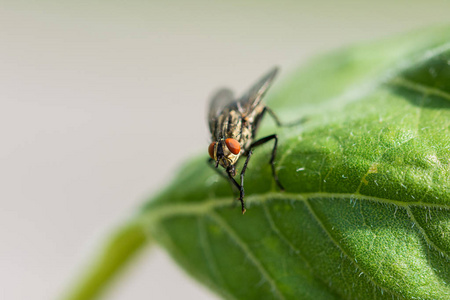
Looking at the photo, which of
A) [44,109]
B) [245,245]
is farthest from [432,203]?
[44,109]

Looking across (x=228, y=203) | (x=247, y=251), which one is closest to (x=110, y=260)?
(x=228, y=203)

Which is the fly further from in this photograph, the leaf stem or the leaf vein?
the leaf stem

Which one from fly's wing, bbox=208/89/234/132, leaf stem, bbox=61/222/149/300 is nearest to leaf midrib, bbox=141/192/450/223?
leaf stem, bbox=61/222/149/300

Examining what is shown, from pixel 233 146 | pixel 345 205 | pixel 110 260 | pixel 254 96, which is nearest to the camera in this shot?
pixel 345 205

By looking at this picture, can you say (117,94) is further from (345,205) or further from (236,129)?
(345,205)

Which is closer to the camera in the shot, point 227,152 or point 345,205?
point 345,205

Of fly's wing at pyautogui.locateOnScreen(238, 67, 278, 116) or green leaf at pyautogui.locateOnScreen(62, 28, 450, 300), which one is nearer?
green leaf at pyautogui.locateOnScreen(62, 28, 450, 300)

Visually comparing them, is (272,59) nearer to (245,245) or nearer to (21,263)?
(21,263)
